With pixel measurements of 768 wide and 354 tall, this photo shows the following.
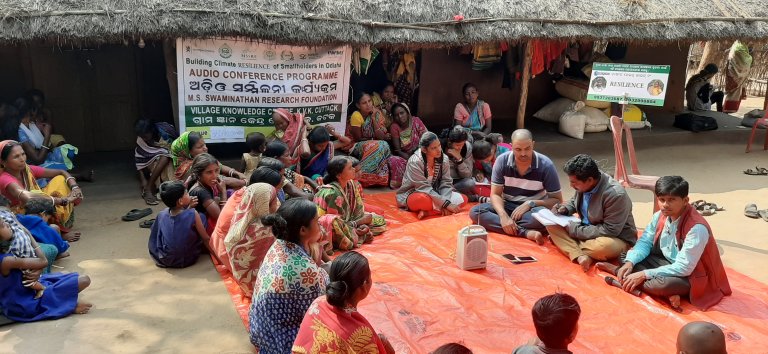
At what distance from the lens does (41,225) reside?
4.95 m

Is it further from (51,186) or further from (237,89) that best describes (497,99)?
(51,186)

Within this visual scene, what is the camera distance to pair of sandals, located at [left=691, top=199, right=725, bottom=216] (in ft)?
22.3

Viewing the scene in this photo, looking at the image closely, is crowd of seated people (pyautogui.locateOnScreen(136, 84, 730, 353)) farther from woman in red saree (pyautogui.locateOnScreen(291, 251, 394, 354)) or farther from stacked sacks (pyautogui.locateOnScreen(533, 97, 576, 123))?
stacked sacks (pyautogui.locateOnScreen(533, 97, 576, 123))

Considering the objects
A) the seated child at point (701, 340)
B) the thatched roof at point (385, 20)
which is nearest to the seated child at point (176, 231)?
the thatched roof at point (385, 20)

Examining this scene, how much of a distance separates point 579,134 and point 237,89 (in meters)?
5.24

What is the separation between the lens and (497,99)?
10.4 metres

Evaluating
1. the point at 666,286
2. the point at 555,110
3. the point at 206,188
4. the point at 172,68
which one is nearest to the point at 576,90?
the point at 555,110

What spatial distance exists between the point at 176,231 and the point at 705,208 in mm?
5569

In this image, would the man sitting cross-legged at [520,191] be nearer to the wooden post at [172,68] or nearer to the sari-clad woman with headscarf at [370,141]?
the sari-clad woman with headscarf at [370,141]

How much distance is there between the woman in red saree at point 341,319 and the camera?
274 centimetres

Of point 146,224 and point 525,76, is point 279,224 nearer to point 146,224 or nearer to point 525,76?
point 146,224

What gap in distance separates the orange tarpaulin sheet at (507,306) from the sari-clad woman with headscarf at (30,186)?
1.81m

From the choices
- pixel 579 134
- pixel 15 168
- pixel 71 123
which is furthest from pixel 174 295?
pixel 579 134

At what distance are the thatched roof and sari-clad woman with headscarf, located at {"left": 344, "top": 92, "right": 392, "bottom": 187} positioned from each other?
0.92 m
